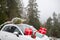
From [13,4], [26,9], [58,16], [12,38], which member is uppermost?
[12,38]

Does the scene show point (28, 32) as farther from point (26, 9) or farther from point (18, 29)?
point (26, 9)

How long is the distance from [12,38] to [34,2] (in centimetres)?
6322

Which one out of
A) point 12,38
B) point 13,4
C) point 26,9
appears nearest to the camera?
point 12,38

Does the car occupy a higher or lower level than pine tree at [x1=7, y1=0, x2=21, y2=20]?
higher

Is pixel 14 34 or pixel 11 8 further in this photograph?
pixel 11 8

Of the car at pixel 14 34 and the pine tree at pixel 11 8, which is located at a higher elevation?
the car at pixel 14 34

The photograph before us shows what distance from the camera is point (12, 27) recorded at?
13289 millimetres

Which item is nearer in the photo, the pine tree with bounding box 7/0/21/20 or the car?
the car

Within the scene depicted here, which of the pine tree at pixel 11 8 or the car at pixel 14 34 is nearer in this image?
the car at pixel 14 34

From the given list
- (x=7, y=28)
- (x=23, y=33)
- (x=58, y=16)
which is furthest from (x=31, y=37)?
(x=58, y=16)

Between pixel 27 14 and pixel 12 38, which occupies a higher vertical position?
pixel 12 38

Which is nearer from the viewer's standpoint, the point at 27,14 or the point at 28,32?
the point at 28,32

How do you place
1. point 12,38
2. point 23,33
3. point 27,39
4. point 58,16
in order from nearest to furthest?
1. point 12,38
2. point 27,39
3. point 23,33
4. point 58,16

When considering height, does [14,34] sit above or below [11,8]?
above
